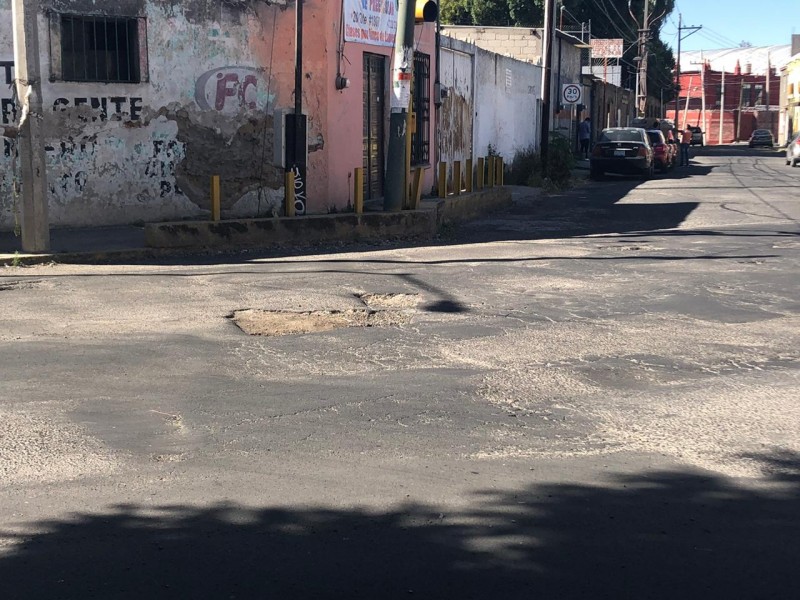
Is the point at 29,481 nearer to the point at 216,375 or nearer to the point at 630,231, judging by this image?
the point at 216,375

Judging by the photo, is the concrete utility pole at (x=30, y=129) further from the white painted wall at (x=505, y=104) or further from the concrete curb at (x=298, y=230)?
the white painted wall at (x=505, y=104)

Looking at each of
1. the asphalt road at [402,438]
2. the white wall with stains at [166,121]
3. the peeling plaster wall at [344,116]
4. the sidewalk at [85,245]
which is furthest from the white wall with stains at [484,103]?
the asphalt road at [402,438]

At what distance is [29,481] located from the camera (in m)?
4.79

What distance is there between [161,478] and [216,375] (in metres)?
2.00

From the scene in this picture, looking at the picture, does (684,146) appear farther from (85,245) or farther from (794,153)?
(85,245)

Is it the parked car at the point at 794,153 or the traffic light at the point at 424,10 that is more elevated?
the traffic light at the point at 424,10

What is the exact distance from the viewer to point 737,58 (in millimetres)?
127938

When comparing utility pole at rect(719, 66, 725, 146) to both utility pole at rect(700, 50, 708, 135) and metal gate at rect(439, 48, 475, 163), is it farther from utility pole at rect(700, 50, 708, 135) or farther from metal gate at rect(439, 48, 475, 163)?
metal gate at rect(439, 48, 475, 163)

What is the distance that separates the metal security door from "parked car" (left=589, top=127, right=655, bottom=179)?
15.6 m

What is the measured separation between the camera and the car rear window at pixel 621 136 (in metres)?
32.9

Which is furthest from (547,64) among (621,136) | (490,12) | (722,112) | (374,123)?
(722,112)

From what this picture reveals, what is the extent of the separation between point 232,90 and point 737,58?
408 ft

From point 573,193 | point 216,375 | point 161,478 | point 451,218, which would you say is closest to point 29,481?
point 161,478

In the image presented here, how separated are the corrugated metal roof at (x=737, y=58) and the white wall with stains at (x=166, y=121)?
354 feet
